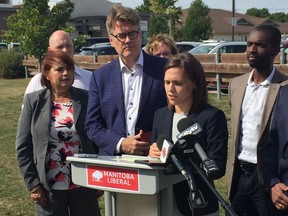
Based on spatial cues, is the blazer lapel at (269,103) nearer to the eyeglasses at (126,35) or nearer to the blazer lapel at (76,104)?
the eyeglasses at (126,35)

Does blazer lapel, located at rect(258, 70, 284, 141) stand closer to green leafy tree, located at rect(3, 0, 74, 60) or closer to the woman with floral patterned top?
the woman with floral patterned top

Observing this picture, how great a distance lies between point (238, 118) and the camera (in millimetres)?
3842

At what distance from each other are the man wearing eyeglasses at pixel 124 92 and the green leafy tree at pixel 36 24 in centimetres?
1647

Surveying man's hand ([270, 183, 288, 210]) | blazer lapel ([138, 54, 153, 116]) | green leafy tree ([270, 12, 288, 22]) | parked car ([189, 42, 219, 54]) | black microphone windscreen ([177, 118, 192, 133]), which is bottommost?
man's hand ([270, 183, 288, 210])

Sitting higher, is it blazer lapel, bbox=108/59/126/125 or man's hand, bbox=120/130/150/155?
blazer lapel, bbox=108/59/126/125

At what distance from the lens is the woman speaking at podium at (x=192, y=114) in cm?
309

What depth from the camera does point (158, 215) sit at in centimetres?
289

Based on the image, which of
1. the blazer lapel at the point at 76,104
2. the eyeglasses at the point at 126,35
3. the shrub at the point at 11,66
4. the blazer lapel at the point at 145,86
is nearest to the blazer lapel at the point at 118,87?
the blazer lapel at the point at 145,86

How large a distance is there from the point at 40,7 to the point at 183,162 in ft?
63.1

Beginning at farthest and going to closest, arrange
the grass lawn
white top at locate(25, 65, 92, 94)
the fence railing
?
the fence railing
the grass lawn
white top at locate(25, 65, 92, 94)

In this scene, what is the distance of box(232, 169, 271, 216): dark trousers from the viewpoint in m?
3.71

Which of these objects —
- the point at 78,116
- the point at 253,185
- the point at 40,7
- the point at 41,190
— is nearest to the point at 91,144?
the point at 78,116

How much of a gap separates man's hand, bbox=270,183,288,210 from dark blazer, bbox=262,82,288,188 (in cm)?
3

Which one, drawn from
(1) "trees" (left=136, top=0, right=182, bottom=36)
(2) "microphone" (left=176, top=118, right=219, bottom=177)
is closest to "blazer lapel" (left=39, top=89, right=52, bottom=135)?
(2) "microphone" (left=176, top=118, right=219, bottom=177)
